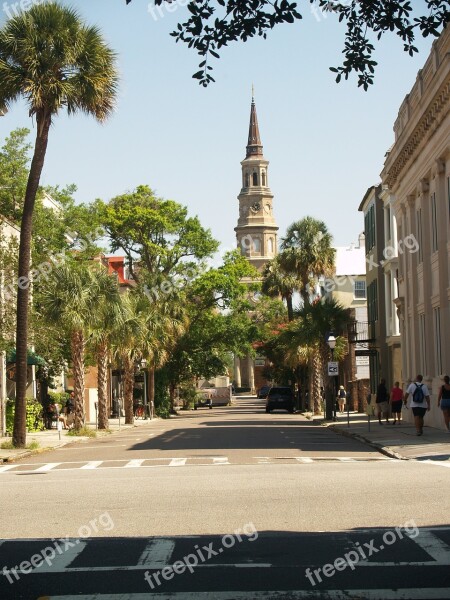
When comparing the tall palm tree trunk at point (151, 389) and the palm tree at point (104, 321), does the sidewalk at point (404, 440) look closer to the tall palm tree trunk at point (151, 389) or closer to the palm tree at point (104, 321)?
the palm tree at point (104, 321)

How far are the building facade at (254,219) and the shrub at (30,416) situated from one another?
121 metres

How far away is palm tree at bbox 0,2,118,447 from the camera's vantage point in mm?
28672

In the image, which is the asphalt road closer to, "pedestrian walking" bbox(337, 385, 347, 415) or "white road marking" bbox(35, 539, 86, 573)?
"white road marking" bbox(35, 539, 86, 573)

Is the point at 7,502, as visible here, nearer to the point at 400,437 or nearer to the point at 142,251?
the point at 400,437

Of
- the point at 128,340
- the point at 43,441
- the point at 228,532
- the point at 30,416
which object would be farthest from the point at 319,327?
the point at 228,532

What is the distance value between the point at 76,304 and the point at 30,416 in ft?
22.5

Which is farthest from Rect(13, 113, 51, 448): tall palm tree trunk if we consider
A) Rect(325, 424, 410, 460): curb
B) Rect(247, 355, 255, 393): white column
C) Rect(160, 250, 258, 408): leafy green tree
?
Rect(247, 355, 255, 393): white column

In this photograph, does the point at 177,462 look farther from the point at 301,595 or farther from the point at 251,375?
the point at 251,375

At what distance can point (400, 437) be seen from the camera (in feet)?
101

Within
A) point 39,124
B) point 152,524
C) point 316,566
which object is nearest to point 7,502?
point 152,524

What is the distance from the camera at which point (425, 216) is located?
3744cm

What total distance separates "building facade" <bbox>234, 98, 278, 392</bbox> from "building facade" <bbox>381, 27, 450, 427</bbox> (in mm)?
120785

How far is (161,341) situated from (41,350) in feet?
62.9

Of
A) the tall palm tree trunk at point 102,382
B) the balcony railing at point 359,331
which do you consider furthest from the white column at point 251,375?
the tall palm tree trunk at point 102,382
